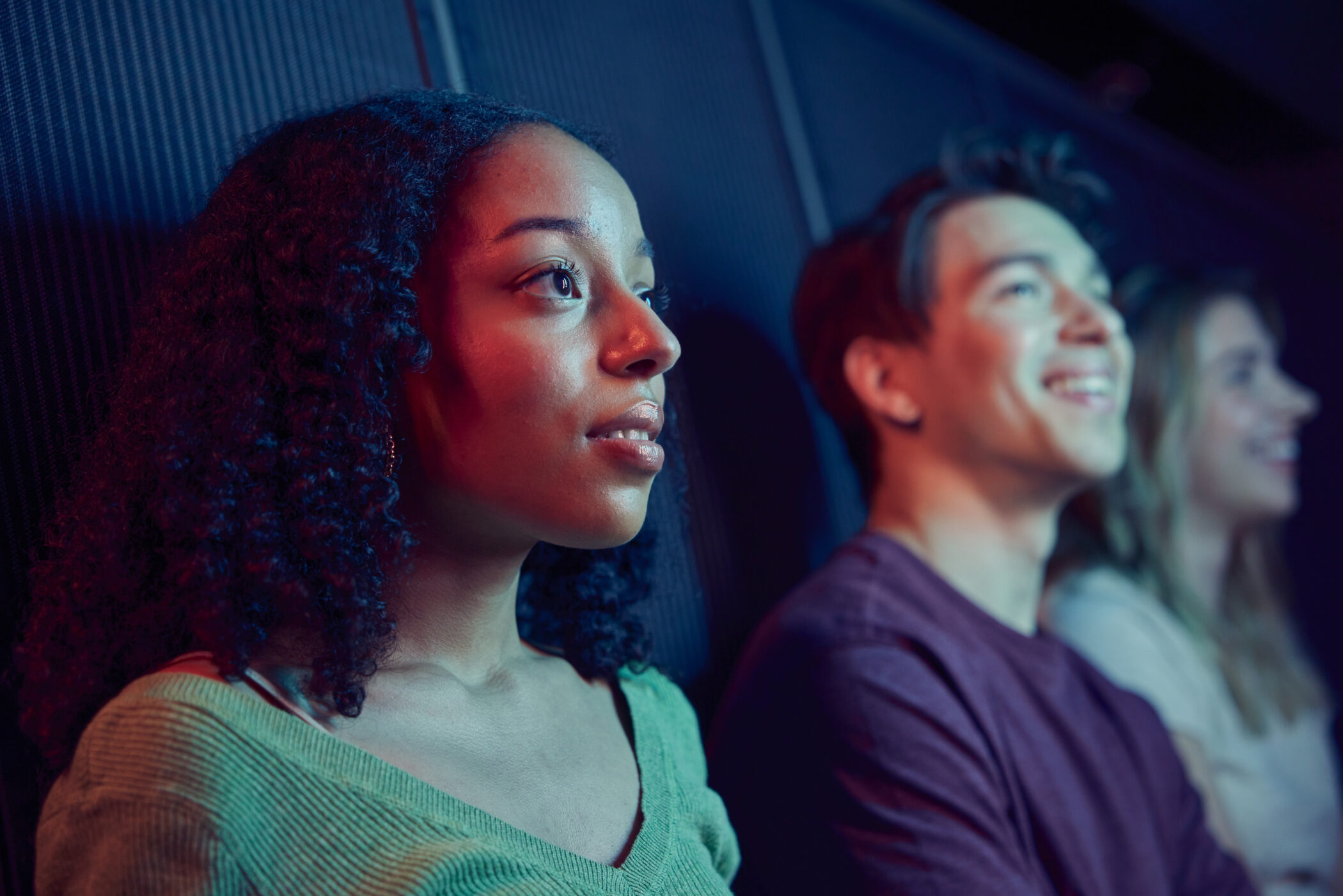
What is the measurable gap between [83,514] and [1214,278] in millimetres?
2249

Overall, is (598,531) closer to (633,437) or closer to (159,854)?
(633,437)

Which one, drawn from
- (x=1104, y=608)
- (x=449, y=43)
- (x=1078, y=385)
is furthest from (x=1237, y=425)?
(x=449, y=43)

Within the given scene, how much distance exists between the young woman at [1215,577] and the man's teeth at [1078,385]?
1.63ft

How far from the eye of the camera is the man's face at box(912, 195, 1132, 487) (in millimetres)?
1545

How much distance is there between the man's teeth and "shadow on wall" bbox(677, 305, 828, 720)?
1.31ft

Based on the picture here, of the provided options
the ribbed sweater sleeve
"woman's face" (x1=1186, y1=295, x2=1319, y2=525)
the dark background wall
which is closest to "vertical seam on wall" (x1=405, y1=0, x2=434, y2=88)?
the dark background wall

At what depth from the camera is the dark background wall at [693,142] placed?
988 millimetres

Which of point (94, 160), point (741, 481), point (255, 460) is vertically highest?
point (94, 160)

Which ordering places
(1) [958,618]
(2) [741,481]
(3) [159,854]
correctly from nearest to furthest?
(3) [159,854]
(1) [958,618]
(2) [741,481]

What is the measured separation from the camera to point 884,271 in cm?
168

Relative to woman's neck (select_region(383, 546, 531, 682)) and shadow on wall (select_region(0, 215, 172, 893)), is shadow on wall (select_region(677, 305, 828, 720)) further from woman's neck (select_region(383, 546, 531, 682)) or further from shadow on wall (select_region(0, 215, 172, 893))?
shadow on wall (select_region(0, 215, 172, 893))

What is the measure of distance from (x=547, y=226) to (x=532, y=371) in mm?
128

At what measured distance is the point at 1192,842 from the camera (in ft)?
5.18

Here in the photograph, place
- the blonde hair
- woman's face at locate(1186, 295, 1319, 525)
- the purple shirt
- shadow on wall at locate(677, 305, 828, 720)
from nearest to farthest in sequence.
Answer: the purple shirt < shadow on wall at locate(677, 305, 828, 720) < the blonde hair < woman's face at locate(1186, 295, 1319, 525)
